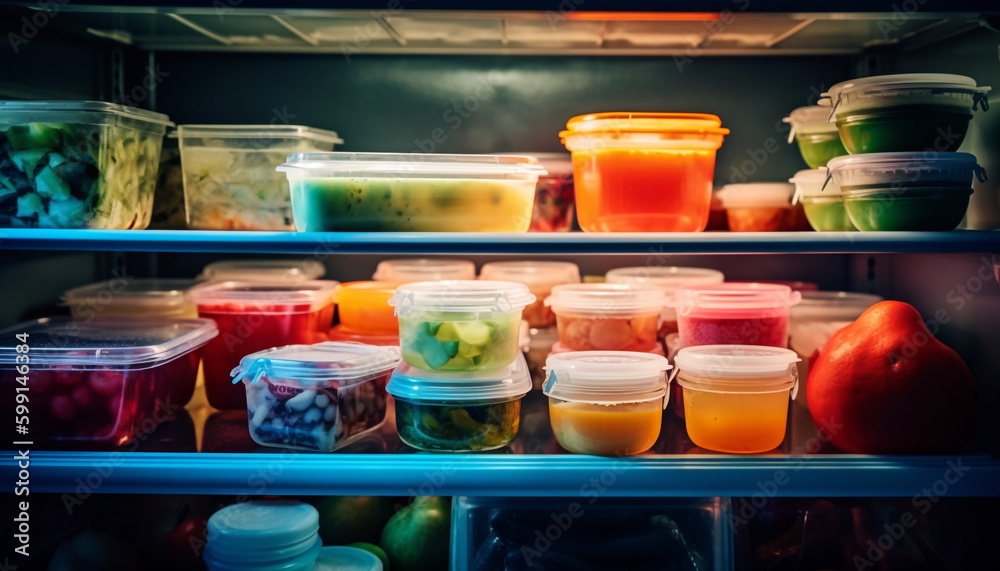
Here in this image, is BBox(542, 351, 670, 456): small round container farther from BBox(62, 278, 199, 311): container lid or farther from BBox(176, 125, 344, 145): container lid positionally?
BBox(62, 278, 199, 311): container lid

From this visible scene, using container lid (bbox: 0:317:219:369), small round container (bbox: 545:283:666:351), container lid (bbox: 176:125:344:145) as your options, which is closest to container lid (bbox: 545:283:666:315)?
small round container (bbox: 545:283:666:351)

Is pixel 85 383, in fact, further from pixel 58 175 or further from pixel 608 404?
pixel 608 404

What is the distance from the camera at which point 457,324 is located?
1522 mm

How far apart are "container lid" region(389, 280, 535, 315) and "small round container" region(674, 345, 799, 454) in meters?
0.42

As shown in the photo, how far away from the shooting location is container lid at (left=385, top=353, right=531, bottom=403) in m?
1.53

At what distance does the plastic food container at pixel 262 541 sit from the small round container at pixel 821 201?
1381 millimetres

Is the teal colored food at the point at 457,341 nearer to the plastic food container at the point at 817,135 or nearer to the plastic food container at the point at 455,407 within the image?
the plastic food container at the point at 455,407

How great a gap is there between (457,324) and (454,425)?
223mm

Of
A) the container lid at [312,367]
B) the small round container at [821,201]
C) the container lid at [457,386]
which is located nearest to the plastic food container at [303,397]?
the container lid at [312,367]

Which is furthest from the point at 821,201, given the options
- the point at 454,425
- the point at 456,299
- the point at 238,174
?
the point at 238,174

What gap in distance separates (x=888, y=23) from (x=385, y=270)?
4.84 feet

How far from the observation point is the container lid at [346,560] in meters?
1.59

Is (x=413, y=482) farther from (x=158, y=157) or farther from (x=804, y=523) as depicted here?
(x=158, y=157)

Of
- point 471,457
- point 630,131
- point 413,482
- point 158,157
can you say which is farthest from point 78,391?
point 630,131
